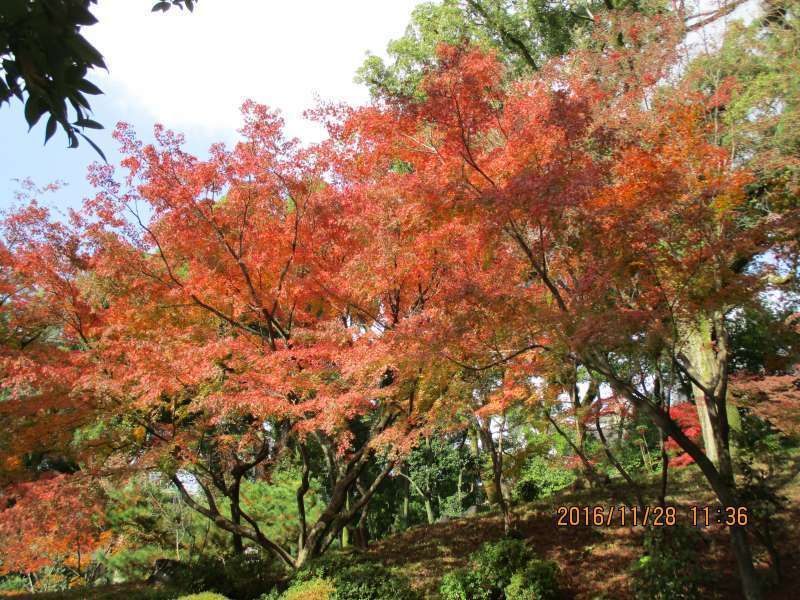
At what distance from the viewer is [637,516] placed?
27.9 feet

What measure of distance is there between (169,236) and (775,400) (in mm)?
12171

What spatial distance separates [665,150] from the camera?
7160mm

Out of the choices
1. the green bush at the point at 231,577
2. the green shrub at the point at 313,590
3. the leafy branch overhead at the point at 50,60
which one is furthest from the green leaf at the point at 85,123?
the green bush at the point at 231,577

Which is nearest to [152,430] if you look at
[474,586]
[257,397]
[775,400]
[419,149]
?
[257,397]

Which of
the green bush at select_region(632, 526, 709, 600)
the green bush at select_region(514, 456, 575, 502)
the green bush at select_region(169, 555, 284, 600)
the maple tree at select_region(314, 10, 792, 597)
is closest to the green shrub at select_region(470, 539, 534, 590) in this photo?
the green bush at select_region(632, 526, 709, 600)

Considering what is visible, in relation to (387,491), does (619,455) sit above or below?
above

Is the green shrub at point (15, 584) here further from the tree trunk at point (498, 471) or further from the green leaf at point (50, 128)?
the green leaf at point (50, 128)

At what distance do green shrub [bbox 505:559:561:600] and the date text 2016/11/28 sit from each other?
1580 millimetres

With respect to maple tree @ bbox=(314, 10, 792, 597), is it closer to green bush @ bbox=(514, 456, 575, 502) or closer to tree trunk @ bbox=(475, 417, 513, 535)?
tree trunk @ bbox=(475, 417, 513, 535)

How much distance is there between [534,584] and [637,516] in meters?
2.42

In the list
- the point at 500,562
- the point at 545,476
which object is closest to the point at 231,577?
the point at 500,562

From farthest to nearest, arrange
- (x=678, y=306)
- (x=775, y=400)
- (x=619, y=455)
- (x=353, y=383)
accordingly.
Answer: (x=619, y=455), (x=775, y=400), (x=353, y=383), (x=678, y=306)

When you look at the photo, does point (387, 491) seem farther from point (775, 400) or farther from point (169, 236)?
point (169, 236)

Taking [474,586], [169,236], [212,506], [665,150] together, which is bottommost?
[474,586]
